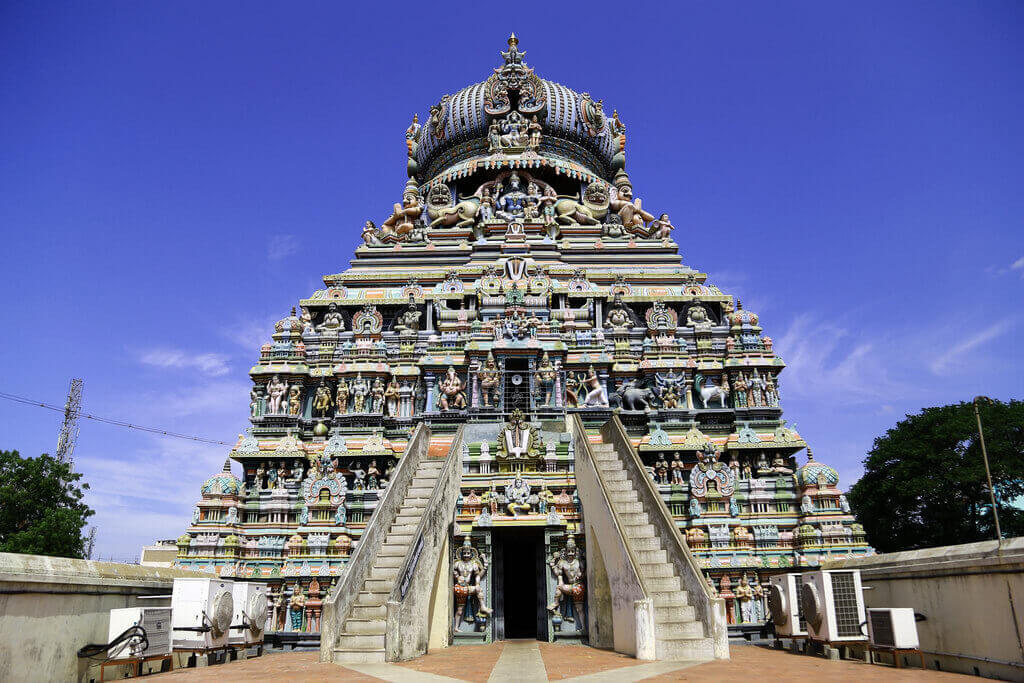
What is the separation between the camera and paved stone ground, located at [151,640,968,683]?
979cm

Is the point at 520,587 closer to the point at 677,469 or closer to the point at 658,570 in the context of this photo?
the point at 677,469

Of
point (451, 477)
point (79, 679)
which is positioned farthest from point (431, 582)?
point (79, 679)

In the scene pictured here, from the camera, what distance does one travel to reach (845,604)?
1261 centimetres

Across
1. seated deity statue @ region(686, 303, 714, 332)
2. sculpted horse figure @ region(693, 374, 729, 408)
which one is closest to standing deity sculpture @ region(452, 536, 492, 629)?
sculpted horse figure @ region(693, 374, 729, 408)

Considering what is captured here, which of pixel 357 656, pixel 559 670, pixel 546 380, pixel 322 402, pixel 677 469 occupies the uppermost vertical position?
pixel 546 380

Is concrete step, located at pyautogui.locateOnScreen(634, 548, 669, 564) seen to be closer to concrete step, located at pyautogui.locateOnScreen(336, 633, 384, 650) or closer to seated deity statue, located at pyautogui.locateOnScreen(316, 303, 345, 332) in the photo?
concrete step, located at pyautogui.locateOnScreen(336, 633, 384, 650)

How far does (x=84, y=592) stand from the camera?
10.4m

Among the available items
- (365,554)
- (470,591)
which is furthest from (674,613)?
(365,554)

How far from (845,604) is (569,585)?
5783 millimetres

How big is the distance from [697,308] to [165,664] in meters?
21.3

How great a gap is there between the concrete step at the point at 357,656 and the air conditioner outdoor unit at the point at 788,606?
854cm

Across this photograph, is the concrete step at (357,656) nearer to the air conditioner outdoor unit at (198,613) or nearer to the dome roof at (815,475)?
the air conditioner outdoor unit at (198,613)

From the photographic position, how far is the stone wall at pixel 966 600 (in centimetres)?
958

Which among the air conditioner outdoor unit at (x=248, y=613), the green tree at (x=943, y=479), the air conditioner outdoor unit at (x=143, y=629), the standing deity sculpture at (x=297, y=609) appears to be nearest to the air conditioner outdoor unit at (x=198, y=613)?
the air conditioner outdoor unit at (x=143, y=629)
